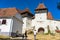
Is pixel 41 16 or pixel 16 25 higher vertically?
pixel 41 16

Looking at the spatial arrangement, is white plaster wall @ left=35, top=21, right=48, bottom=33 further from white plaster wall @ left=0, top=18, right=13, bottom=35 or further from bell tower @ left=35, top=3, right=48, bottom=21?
white plaster wall @ left=0, top=18, right=13, bottom=35

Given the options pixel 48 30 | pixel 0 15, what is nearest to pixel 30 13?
pixel 48 30

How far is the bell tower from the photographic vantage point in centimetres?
5675

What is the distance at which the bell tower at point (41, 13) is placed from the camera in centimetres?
5675

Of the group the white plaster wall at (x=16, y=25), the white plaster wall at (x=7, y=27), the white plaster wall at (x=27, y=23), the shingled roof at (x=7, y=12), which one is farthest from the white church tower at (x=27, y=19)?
the white plaster wall at (x=7, y=27)

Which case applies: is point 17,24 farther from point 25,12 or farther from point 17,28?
point 25,12

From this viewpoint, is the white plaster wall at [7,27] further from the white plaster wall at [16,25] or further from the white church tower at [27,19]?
the white church tower at [27,19]

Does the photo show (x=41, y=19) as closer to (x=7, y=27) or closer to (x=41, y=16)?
(x=41, y=16)

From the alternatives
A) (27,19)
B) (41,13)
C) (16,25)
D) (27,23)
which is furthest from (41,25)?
(16,25)

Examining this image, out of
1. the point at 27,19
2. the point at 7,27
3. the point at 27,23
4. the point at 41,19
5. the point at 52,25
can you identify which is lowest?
the point at 7,27

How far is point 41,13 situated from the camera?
58.0 metres

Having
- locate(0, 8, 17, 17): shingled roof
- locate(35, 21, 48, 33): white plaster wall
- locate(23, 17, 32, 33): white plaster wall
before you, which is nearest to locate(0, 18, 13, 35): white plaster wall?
locate(0, 8, 17, 17): shingled roof

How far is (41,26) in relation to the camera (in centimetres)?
5522

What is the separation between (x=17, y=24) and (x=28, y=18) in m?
14.4
